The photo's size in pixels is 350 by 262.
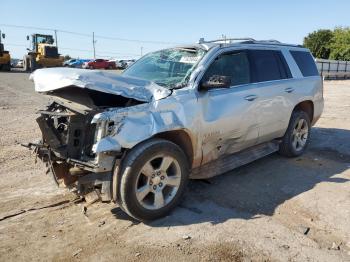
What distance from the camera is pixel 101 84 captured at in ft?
13.4

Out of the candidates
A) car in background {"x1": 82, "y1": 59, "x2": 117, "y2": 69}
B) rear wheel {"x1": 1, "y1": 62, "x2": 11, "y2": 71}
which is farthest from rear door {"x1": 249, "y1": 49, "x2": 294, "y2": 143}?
car in background {"x1": 82, "y1": 59, "x2": 117, "y2": 69}

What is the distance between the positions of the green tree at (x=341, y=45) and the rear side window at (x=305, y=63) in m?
58.7

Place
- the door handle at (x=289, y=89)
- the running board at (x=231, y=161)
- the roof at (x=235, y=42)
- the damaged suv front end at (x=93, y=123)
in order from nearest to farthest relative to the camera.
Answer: the damaged suv front end at (x=93, y=123)
the running board at (x=231, y=161)
the roof at (x=235, y=42)
the door handle at (x=289, y=89)

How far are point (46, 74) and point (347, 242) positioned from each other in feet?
12.2

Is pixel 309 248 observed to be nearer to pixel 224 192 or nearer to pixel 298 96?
pixel 224 192

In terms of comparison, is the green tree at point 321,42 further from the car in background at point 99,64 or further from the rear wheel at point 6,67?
the rear wheel at point 6,67

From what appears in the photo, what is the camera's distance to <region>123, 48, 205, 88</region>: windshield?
15.9 feet

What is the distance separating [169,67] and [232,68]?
877mm

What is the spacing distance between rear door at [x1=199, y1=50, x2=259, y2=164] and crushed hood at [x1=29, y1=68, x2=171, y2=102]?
0.68 meters

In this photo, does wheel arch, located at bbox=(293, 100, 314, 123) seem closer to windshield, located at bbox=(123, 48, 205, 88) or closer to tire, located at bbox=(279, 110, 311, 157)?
tire, located at bbox=(279, 110, 311, 157)

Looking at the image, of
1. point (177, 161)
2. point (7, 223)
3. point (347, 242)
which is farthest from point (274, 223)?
point (7, 223)

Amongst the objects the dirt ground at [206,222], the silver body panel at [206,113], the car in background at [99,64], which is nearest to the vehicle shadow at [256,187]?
the dirt ground at [206,222]

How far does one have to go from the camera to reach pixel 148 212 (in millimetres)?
4191

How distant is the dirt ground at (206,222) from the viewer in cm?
371
